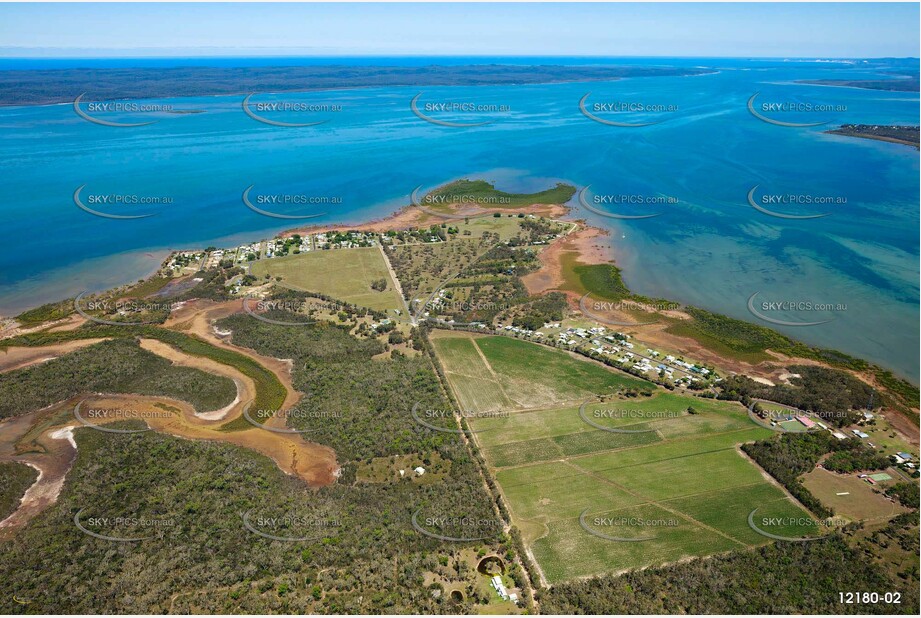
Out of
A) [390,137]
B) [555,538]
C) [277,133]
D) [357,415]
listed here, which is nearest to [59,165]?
[277,133]

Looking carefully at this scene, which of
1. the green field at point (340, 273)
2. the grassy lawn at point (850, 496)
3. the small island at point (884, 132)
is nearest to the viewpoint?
the grassy lawn at point (850, 496)

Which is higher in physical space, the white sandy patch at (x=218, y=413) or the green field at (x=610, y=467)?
the white sandy patch at (x=218, y=413)

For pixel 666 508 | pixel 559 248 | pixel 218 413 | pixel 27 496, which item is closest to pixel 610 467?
pixel 666 508

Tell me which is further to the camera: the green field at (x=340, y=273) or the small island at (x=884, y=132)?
the small island at (x=884, y=132)

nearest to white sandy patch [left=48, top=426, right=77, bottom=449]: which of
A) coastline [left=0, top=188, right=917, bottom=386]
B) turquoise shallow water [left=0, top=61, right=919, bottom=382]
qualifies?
coastline [left=0, top=188, right=917, bottom=386]

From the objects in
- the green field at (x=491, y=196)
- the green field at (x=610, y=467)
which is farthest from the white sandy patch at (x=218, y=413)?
the green field at (x=491, y=196)

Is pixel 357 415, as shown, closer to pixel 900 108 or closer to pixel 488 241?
pixel 488 241

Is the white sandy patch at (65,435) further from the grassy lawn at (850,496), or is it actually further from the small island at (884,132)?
the small island at (884,132)

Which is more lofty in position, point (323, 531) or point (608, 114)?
point (608, 114)
